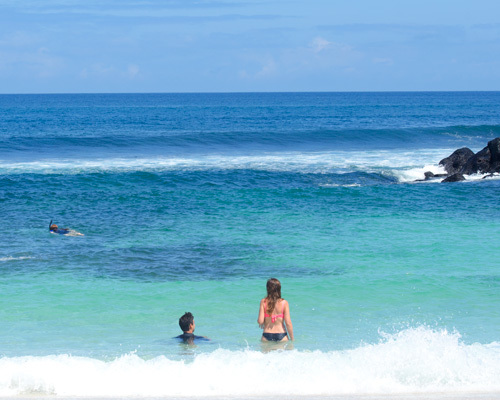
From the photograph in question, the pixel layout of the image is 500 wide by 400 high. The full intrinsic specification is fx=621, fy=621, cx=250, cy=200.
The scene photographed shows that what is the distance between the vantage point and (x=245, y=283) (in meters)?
14.6

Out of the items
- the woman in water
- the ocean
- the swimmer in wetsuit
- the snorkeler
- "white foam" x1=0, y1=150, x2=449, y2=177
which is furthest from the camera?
"white foam" x1=0, y1=150, x2=449, y2=177

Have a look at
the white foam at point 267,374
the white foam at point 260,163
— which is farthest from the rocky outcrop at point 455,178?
the white foam at point 267,374

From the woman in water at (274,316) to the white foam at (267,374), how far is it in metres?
0.52

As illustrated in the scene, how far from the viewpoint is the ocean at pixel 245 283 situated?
8.75m

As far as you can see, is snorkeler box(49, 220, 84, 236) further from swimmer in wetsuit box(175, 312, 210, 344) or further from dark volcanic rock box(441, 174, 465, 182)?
dark volcanic rock box(441, 174, 465, 182)

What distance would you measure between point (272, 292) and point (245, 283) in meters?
5.17

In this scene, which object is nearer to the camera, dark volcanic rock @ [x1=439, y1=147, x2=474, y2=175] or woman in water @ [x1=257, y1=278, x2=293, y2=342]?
woman in water @ [x1=257, y1=278, x2=293, y2=342]

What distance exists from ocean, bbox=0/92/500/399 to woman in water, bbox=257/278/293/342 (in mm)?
227

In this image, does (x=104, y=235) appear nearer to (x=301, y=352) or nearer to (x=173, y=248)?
(x=173, y=248)

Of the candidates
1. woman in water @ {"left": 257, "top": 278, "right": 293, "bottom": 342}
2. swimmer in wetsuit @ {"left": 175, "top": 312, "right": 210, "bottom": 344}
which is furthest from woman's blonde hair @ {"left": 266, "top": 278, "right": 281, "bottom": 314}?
swimmer in wetsuit @ {"left": 175, "top": 312, "right": 210, "bottom": 344}

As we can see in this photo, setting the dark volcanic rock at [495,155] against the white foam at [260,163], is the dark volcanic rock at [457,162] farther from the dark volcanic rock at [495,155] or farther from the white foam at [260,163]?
the white foam at [260,163]

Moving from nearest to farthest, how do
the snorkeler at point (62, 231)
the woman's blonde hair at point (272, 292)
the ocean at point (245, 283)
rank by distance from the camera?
the ocean at point (245, 283)
the woman's blonde hair at point (272, 292)
the snorkeler at point (62, 231)

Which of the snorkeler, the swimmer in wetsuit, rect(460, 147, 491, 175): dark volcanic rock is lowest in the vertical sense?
the swimmer in wetsuit

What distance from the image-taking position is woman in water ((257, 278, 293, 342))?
9.50 metres
